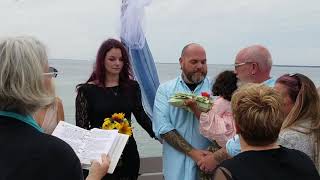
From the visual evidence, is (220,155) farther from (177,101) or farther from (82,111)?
(82,111)

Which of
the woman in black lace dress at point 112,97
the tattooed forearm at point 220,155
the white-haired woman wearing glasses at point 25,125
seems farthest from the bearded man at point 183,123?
the white-haired woman wearing glasses at point 25,125

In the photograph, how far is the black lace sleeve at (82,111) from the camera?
3873 mm

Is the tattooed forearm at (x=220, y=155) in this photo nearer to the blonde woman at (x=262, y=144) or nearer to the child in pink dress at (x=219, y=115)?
the child in pink dress at (x=219, y=115)

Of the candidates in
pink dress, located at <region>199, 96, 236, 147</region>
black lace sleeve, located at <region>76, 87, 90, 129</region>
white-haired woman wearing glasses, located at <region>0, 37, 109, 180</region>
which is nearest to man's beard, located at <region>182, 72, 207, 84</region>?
pink dress, located at <region>199, 96, 236, 147</region>

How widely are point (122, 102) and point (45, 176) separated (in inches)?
93.3

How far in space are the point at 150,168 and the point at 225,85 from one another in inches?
62.2

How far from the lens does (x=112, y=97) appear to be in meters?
3.95

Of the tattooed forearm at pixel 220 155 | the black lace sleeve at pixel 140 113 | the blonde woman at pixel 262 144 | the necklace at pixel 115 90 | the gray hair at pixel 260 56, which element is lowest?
the tattooed forearm at pixel 220 155

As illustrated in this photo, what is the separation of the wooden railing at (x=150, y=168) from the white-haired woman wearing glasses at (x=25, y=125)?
3.23 metres

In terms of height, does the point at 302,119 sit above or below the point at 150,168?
above

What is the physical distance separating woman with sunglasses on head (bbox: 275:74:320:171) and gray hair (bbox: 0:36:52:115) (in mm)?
1539

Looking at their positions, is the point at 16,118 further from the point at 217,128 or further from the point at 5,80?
the point at 217,128

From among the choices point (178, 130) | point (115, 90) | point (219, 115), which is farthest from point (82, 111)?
Answer: point (219, 115)

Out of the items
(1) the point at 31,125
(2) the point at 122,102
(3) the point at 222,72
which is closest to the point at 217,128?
(3) the point at 222,72
